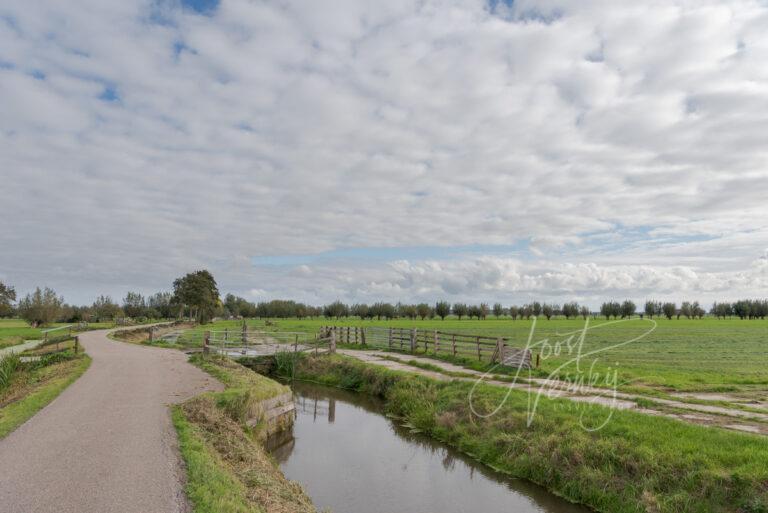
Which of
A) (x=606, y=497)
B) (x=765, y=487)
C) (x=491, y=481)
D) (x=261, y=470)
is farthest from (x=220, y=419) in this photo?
(x=765, y=487)

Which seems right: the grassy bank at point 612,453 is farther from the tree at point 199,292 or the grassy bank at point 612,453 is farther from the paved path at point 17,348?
the tree at point 199,292

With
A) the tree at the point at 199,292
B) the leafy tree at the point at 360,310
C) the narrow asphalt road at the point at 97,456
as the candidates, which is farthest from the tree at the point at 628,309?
the narrow asphalt road at the point at 97,456

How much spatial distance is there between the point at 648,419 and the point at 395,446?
7.50m

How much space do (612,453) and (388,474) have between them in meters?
5.66

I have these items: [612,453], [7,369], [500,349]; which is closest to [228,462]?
[612,453]

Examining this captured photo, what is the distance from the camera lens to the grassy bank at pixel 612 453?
9.56m

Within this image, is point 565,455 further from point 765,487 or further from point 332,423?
point 332,423

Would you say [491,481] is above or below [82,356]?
below

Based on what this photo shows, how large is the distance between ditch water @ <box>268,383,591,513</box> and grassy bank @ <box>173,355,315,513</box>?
144 cm

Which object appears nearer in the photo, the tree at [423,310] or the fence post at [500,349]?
the fence post at [500,349]

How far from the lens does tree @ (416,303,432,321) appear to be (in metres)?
139

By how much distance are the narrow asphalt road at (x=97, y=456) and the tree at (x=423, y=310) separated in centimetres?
12338

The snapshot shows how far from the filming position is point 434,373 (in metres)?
23.6

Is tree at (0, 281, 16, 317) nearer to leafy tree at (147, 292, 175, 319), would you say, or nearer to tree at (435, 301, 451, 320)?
leafy tree at (147, 292, 175, 319)
